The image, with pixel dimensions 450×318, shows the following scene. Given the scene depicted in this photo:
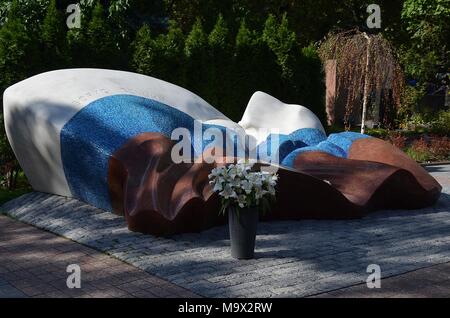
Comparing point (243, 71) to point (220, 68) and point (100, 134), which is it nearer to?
point (220, 68)

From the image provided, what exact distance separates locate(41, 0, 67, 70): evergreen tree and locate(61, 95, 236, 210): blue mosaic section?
358 centimetres

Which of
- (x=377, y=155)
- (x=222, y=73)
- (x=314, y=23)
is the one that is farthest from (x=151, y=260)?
(x=314, y=23)

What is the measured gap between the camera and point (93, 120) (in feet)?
26.5

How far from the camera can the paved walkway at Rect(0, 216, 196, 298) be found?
5125 millimetres

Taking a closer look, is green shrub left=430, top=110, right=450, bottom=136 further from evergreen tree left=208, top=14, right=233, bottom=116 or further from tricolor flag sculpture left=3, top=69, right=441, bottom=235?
tricolor flag sculpture left=3, top=69, right=441, bottom=235

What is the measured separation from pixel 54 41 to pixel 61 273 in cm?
709

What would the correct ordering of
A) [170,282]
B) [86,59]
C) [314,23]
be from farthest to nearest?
[314,23]
[86,59]
[170,282]

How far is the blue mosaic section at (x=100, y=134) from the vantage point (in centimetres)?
774

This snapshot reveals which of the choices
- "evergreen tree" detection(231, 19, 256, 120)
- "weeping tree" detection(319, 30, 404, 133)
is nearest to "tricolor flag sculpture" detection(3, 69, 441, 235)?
"evergreen tree" detection(231, 19, 256, 120)

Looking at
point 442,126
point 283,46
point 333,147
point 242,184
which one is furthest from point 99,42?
point 442,126

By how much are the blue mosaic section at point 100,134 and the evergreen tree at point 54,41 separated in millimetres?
3579

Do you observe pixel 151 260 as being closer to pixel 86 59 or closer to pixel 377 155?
pixel 377 155

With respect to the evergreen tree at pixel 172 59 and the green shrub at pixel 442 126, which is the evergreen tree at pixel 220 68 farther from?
the green shrub at pixel 442 126
